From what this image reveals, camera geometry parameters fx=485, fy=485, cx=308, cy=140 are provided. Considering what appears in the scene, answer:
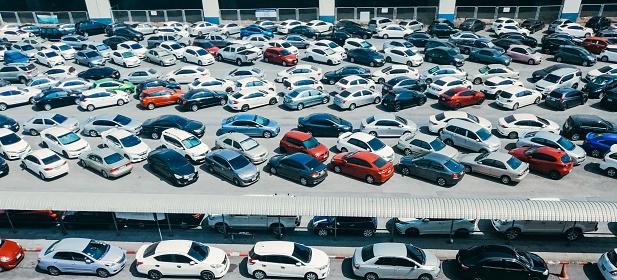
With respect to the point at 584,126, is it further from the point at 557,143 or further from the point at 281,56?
the point at 281,56

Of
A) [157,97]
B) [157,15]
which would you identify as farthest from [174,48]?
[157,15]

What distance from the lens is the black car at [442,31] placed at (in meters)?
51.1

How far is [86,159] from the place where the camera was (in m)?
25.9

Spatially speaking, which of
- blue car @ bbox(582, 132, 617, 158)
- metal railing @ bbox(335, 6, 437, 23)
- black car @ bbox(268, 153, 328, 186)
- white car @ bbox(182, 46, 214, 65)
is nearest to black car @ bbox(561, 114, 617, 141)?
blue car @ bbox(582, 132, 617, 158)

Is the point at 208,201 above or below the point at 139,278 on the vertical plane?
above

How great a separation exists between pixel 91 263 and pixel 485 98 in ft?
92.4

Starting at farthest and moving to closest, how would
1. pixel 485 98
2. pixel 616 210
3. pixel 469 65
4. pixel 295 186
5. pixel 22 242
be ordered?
pixel 469 65 < pixel 485 98 < pixel 295 186 < pixel 22 242 < pixel 616 210

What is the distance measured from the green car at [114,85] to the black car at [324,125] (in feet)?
49.6

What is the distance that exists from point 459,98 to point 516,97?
3.79 m

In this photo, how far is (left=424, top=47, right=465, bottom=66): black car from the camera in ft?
136

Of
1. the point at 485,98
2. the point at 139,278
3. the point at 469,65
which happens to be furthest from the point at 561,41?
the point at 139,278

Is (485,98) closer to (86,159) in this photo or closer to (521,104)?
(521,104)

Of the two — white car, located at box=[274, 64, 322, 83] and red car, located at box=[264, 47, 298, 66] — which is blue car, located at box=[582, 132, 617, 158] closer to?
white car, located at box=[274, 64, 322, 83]

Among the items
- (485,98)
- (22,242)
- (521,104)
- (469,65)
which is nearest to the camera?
(22,242)
